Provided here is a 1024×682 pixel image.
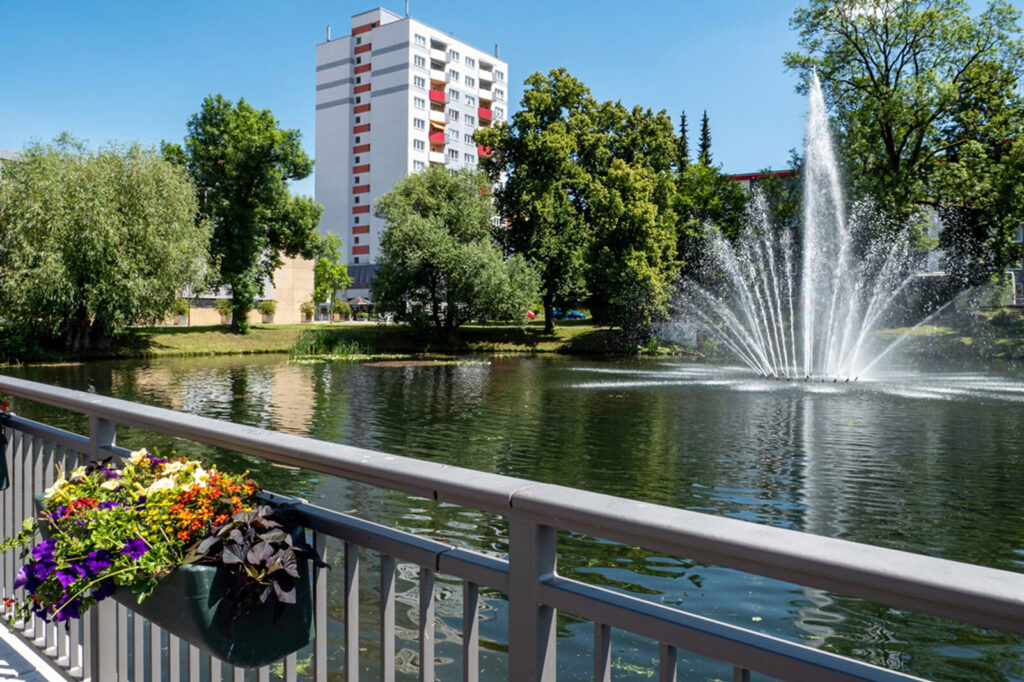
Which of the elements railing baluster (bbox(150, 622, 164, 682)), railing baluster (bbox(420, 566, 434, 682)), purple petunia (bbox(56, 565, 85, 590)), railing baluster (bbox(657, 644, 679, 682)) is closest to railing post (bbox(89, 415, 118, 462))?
railing baluster (bbox(150, 622, 164, 682))

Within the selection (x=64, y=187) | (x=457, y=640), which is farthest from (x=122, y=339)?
(x=457, y=640)

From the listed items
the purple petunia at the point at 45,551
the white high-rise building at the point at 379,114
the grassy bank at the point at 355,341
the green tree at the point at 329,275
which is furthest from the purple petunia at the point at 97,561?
the white high-rise building at the point at 379,114

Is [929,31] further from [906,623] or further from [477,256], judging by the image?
[906,623]

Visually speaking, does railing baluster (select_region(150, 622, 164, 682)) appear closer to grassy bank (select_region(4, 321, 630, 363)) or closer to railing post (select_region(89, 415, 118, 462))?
railing post (select_region(89, 415, 118, 462))

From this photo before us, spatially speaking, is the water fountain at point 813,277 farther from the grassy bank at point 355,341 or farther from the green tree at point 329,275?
the green tree at point 329,275

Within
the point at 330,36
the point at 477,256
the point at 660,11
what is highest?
the point at 330,36

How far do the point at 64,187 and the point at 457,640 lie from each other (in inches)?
1469

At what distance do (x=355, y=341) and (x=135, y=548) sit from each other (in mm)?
42404

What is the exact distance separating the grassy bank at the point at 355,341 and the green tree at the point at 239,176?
236 centimetres

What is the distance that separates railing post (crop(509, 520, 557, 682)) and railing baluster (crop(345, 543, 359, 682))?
1.84ft

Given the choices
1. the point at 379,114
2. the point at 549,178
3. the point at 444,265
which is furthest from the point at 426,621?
the point at 379,114

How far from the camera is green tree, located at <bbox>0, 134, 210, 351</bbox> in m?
34.3

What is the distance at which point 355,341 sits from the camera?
4388cm

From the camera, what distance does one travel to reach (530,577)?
1751mm
